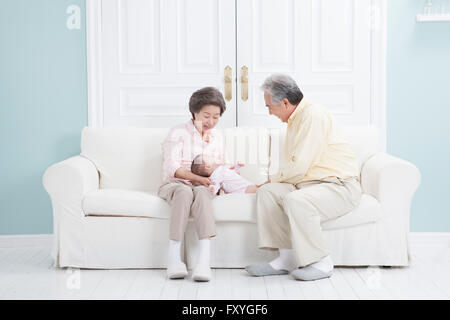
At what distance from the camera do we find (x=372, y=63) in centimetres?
397

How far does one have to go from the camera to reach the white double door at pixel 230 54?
13.0 ft

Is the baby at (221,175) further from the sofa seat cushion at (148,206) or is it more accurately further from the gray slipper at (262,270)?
the gray slipper at (262,270)

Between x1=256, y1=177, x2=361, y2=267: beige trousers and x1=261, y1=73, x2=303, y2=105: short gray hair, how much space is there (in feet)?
1.45

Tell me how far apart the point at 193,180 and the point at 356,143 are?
1054 mm

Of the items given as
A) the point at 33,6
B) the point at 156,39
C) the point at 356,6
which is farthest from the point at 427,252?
the point at 33,6

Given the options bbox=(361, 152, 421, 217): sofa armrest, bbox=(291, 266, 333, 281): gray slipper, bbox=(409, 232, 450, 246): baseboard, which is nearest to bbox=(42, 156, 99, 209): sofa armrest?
bbox=(291, 266, 333, 281): gray slipper

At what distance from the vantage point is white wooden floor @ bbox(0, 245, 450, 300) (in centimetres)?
280

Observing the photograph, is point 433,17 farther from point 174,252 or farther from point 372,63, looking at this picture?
point 174,252

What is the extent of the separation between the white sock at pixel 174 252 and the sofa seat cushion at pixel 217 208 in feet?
0.61

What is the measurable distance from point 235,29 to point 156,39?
513mm

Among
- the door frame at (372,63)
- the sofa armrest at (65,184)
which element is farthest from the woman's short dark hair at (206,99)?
the door frame at (372,63)

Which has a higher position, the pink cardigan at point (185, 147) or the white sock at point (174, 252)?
the pink cardigan at point (185, 147)

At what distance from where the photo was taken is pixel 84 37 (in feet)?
13.0

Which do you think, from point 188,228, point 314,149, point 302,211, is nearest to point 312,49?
point 314,149
